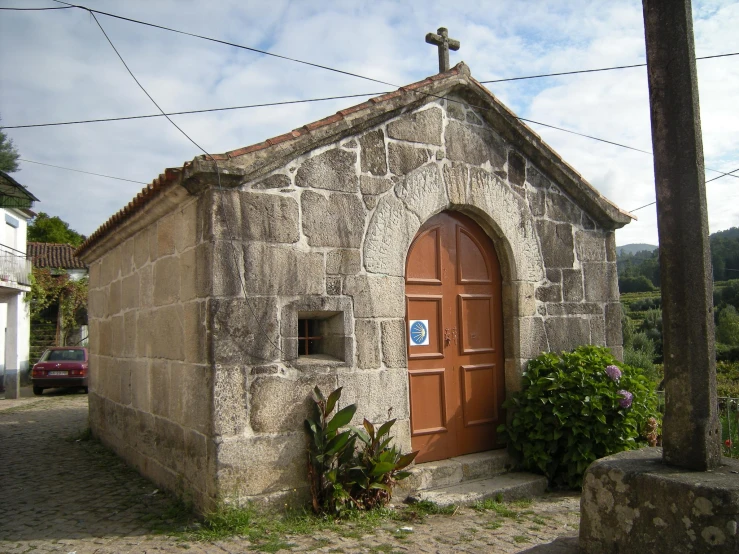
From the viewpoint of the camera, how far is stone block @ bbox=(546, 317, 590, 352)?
663 centimetres

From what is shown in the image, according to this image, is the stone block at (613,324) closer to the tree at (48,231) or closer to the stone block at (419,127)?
the stone block at (419,127)

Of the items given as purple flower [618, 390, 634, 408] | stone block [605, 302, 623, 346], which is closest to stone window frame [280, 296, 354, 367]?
purple flower [618, 390, 634, 408]

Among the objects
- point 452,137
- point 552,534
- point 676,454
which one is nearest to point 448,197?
point 452,137

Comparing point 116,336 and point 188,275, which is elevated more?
point 188,275

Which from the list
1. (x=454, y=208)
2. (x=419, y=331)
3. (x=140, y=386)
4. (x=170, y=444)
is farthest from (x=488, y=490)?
(x=140, y=386)

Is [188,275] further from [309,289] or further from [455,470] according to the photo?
[455,470]

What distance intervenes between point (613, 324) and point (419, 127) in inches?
128

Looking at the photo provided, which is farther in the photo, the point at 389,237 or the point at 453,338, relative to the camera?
the point at 453,338

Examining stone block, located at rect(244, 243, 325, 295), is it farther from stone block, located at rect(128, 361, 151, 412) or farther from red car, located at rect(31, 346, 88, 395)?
red car, located at rect(31, 346, 88, 395)

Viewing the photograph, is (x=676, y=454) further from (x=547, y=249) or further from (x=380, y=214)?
(x=547, y=249)

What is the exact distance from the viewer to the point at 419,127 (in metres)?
5.96

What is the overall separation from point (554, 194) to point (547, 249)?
2.09 feet

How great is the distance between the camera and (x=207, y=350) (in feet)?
15.6

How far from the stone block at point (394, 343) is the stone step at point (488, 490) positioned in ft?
Result: 3.67
